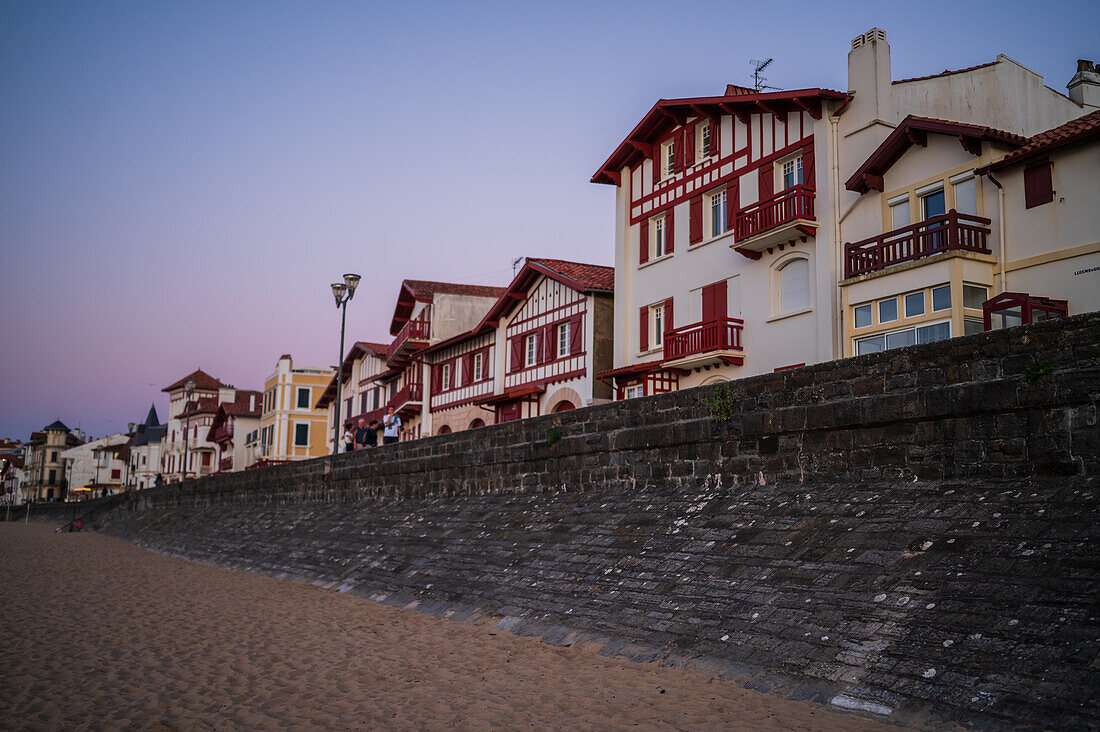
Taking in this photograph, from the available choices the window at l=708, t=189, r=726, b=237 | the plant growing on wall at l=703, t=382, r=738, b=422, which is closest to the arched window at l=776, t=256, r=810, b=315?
the window at l=708, t=189, r=726, b=237

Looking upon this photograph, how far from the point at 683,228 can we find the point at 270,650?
53.2 ft

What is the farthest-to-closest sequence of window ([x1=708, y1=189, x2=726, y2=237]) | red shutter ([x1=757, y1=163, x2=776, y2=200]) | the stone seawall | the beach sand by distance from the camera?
1. window ([x1=708, y1=189, x2=726, y2=237])
2. red shutter ([x1=757, y1=163, x2=776, y2=200])
3. the beach sand
4. the stone seawall

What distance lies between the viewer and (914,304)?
655 inches

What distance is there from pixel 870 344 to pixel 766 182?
4.77 m

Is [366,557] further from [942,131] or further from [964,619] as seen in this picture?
[942,131]

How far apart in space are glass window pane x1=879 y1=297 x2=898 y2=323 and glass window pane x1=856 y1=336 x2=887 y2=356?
38 cm

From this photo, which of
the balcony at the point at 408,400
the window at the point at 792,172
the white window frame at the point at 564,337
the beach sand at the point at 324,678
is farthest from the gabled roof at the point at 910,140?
the balcony at the point at 408,400

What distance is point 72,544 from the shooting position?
1142 inches

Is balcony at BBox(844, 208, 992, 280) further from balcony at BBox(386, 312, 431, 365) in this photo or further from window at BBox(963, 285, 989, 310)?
balcony at BBox(386, 312, 431, 365)

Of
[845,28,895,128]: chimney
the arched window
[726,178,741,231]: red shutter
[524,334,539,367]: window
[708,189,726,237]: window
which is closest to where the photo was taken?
[845,28,895,128]: chimney

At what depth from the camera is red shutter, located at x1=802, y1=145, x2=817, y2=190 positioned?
19047 mm

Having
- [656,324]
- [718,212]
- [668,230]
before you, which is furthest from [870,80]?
[656,324]

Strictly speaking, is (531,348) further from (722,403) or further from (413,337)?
(722,403)

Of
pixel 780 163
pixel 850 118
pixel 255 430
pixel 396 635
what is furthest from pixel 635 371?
pixel 255 430
